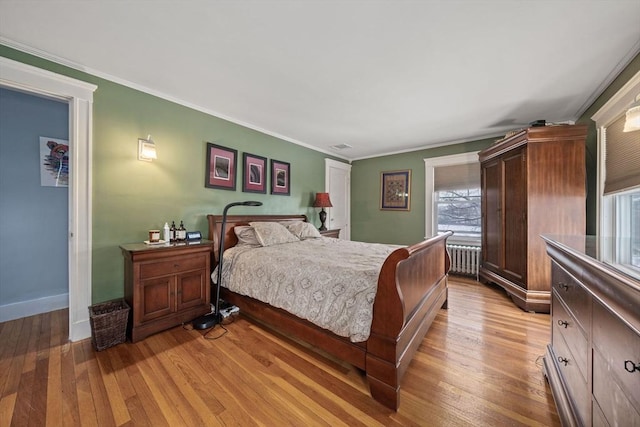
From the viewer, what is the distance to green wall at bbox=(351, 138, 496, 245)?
4531 millimetres

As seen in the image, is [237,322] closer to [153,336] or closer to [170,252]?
[153,336]

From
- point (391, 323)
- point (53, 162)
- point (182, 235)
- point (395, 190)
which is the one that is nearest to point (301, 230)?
point (182, 235)

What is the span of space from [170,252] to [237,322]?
988 millimetres

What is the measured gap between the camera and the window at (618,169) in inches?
75.9

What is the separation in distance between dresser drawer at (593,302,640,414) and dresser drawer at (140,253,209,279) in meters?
2.82

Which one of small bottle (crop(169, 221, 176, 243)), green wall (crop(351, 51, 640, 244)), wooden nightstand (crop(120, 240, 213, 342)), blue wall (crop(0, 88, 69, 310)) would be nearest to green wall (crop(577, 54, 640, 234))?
green wall (crop(351, 51, 640, 244))

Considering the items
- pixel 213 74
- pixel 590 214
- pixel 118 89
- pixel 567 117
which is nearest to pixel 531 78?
pixel 567 117

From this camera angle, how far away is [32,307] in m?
2.56

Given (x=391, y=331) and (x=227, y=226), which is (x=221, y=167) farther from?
(x=391, y=331)

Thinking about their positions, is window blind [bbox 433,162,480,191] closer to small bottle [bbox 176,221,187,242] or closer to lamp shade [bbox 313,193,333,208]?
lamp shade [bbox 313,193,333,208]

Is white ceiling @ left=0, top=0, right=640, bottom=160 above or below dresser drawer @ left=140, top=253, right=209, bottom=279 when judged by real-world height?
above

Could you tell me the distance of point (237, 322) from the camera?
2480 mm

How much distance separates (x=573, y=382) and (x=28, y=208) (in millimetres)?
4810

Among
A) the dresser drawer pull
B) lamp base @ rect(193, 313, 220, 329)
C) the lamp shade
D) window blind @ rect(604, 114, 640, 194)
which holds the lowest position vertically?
lamp base @ rect(193, 313, 220, 329)
